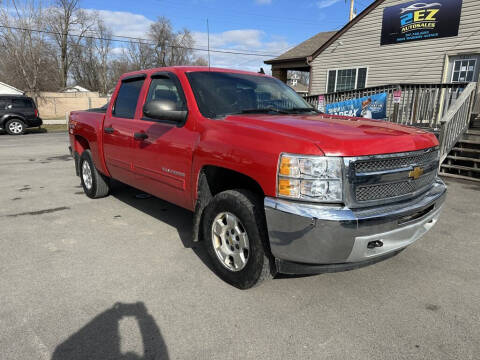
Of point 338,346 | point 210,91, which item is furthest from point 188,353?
point 210,91

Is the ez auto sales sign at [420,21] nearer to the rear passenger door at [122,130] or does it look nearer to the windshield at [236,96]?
the windshield at [236,96]

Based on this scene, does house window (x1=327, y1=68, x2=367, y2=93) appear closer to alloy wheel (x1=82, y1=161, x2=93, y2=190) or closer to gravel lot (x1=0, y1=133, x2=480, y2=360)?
gravel lot (x1=0, y1=133, x2=480, y2=360)

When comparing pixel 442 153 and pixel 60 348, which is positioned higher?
pixel 442 153

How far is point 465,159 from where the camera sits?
24.6 ft

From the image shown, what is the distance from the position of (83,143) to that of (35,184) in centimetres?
169

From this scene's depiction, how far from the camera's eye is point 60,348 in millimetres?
2191

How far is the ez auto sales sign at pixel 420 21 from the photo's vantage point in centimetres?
1114

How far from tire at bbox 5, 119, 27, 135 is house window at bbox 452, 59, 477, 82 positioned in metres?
19.3

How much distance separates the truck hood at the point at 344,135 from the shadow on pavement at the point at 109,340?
168 centimetres

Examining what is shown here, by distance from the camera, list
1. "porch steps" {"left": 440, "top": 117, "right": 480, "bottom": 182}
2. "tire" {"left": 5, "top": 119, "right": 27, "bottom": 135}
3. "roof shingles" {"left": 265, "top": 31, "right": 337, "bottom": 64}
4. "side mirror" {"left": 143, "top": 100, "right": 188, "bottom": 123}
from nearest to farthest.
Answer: "side mirror" {"left": 143, "top": 100, "right": 188, "bottom": 123}, "porch steps" {"left": 440, "top": 117, "right": 480, "bottom": 182}, "tire" {"left": 5, "top": 119, "right": 27, "bottom": 135}, "roof shingles" {"left": 265, "top": 31, "right": 337, "bottom": 64}

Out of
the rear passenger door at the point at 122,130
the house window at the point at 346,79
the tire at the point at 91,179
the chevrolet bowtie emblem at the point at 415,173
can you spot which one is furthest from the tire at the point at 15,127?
the chevrolet bowtie emblem at the point at 415,173

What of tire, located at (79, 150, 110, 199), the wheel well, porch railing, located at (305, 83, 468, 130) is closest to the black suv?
tire, located at (79, 150, 110, 199)

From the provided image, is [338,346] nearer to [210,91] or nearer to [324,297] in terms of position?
[324,297]

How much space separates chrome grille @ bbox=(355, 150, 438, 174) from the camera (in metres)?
2.36
